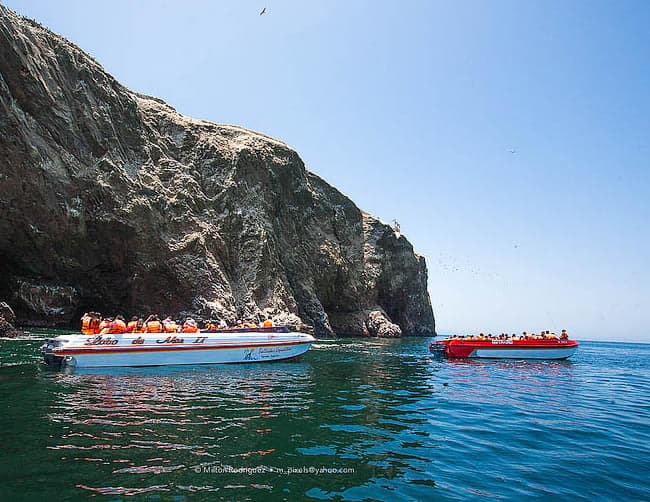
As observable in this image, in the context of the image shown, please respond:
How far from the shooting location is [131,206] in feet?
139

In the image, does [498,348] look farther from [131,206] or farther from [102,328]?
[131,206]

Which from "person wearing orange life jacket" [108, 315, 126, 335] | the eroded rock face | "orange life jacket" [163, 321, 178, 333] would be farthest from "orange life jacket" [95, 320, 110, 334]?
the eroded rock face

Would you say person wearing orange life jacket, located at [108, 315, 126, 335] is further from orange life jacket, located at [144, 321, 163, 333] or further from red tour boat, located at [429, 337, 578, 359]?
red tour boat, located at [429, 337, 578, 359]

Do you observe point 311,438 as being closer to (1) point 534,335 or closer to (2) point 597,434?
(2) point 597,434

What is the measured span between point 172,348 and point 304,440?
46.7 feet

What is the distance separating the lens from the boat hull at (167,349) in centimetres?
1961

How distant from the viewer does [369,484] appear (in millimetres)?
7293

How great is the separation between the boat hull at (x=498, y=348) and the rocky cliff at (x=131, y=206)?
78.1ft

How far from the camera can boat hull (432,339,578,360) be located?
33.3 meters

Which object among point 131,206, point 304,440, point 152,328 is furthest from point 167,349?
point 131,206

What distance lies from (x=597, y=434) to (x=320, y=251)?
54.4 metres

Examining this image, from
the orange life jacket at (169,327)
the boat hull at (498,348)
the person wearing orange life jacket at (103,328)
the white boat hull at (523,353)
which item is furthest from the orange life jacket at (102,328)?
the white boat hull at (523,353)

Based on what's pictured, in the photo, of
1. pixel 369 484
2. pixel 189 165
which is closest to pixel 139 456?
pixel 369 484

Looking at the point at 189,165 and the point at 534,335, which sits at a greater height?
the point at 189,165
